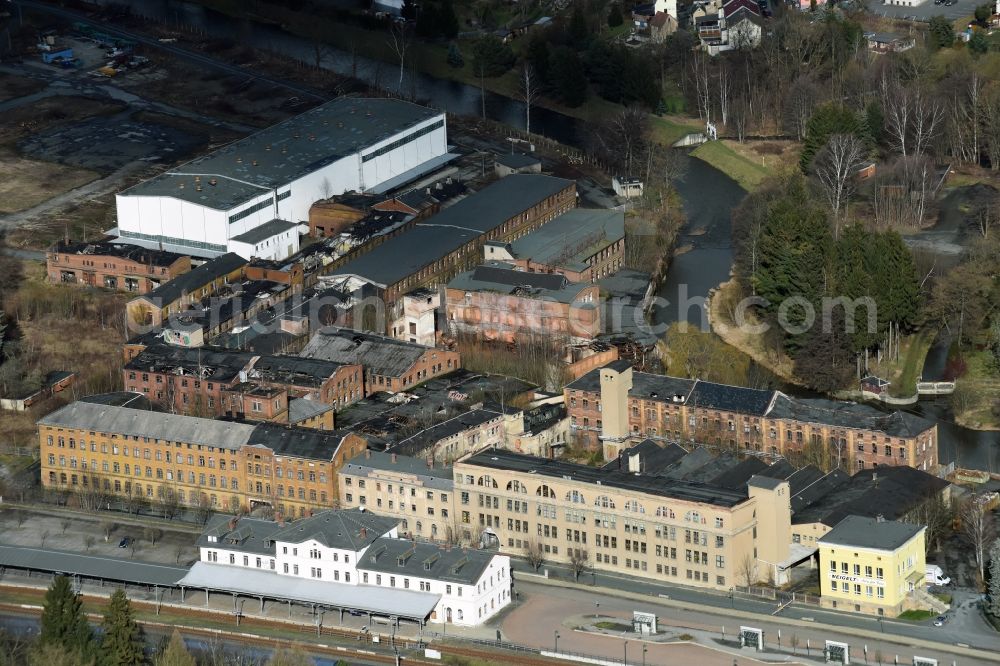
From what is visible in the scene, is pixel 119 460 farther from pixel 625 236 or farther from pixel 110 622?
pixel 625 236

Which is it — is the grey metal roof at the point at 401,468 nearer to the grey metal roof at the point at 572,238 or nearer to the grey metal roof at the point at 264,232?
the grey metal roof at the point at 572,238

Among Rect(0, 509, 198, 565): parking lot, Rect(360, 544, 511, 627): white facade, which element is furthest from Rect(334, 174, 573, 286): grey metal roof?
Rect(360, 544, 511, 627): white facade

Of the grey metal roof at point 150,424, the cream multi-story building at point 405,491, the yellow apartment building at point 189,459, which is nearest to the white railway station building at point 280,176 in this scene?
the grey metal roof at point 150,424

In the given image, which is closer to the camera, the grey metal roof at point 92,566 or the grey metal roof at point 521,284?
the grey metal roof at point 92,566

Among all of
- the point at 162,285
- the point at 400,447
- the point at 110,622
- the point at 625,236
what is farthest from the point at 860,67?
the point at 110,622

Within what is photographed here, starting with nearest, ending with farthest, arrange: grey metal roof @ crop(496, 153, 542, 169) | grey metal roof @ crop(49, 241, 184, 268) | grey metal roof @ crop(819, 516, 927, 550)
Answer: grey metal roof @ crop(819, 516, 927, 550) → grey metal roof @ crop(49, 241, 184, 268) → grey metal roof @ crop(496, 153, 542, 169)

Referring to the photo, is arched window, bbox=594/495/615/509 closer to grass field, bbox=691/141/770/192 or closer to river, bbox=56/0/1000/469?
river, bbox=56/0/1000/469
